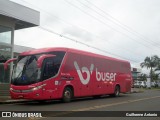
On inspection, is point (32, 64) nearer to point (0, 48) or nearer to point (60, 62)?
point (60, 62)

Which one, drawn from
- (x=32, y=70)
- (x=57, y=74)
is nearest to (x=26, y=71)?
(x=32, y=70)

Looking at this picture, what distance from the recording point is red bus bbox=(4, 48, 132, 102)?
17.1m

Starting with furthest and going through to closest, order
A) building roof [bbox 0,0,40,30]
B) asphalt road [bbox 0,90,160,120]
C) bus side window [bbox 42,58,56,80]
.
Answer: building roof [bbox 0,0,40,30]
bus side window [bbox 42,58,56,80]
asphalt road [bbox 0,90,160,120]

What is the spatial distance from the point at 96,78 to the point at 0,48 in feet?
27.3

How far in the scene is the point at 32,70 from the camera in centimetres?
1730

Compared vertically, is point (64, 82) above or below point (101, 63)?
below

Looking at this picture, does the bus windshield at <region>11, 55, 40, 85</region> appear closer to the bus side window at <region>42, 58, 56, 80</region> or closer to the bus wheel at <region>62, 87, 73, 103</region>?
the bus side window at <region>42, 58, 56, 80</region>

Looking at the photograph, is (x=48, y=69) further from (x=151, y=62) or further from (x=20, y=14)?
(x=151, y=62)

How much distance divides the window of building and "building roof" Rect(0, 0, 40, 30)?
3.71 ft

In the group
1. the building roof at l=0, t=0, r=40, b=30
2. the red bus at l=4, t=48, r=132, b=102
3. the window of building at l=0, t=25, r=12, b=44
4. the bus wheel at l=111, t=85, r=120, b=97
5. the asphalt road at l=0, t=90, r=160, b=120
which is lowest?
the asphalt road at l=0, t=90, r=160, b=120

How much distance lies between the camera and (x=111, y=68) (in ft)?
83.5

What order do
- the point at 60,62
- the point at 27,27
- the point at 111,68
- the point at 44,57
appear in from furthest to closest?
the point at 27,27 < the point at 111,68 < the point at 60,62 < the point at 44,57

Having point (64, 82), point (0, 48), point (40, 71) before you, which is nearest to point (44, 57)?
point (40, 71)

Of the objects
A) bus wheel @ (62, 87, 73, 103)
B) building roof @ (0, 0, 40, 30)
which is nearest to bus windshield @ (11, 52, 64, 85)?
bus wheel @ (62, 87, 73, 103)
